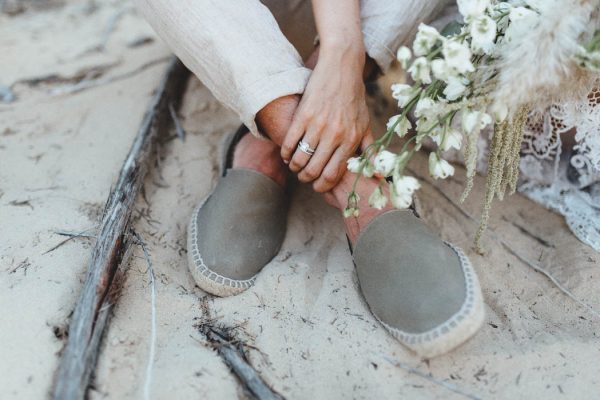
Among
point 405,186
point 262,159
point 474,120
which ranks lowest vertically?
point 262,159

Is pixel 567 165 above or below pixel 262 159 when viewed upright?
above

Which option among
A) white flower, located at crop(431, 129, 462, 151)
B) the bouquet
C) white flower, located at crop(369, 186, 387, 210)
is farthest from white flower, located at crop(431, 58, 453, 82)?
white flower, located at crop(369, 186, 387, 210)

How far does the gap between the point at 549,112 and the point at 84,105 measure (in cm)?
146

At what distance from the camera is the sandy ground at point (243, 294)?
102 centimetres

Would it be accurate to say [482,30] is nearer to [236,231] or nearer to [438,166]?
[438,166]

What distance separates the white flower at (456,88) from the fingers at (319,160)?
0.28 m

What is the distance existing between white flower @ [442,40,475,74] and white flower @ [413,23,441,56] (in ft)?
0.08

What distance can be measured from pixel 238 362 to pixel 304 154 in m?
0.45

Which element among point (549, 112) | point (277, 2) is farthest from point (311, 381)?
point (277, 2)

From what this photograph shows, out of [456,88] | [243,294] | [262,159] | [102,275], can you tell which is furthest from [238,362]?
[456,88]

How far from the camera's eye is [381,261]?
45.3 inches

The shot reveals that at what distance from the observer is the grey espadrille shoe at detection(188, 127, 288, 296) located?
1.22 meters

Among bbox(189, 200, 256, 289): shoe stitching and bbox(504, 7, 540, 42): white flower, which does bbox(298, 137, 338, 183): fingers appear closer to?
bbox(189, 200, 256, 289): shoe stitching

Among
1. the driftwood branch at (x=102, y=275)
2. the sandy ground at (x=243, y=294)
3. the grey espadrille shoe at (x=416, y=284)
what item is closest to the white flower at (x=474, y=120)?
the grey espadrille shoe at (x=416, y=284)
